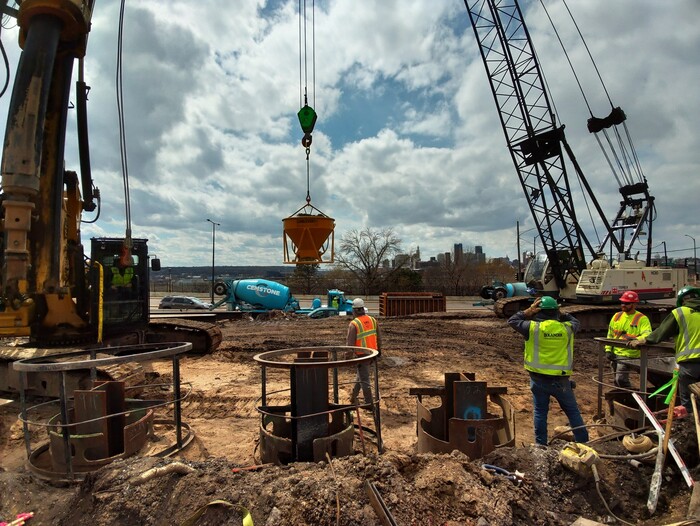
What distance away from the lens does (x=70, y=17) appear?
478 cm

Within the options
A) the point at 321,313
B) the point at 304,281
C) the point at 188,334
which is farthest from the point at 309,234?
the point at 304,281

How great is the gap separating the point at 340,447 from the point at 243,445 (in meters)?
2.17

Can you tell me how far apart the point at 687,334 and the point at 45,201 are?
7.17 meters

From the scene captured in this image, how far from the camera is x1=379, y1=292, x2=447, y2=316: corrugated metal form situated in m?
23.1

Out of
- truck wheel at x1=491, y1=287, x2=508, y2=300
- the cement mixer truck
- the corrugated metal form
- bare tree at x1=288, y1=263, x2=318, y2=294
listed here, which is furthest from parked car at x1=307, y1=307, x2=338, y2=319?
bare tree at x1=288, y1=263, x2=318, y2=294

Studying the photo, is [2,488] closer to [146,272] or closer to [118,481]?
[118,481]

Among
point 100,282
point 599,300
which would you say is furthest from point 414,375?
point 599,300

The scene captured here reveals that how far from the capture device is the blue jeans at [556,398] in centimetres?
505

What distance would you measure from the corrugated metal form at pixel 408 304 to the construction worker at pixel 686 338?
1817cm

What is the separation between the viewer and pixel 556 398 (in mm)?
5152

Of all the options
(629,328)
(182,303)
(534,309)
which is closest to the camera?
(534,309)

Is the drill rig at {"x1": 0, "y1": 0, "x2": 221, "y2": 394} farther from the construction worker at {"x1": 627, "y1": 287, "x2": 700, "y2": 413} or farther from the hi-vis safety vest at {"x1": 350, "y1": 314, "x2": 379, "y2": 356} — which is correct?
the construction worker at {"x1": 627, "y1": 287, "x2": 700, "y2": 413}

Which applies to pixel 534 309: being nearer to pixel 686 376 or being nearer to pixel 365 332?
pixel 686 376

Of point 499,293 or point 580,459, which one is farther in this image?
point 499,293
